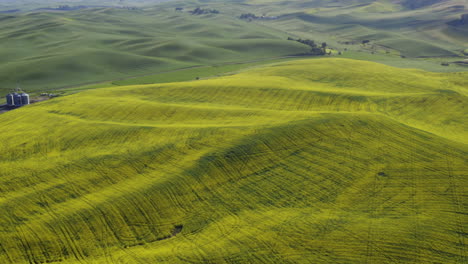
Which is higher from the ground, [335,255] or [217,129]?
[217,129]

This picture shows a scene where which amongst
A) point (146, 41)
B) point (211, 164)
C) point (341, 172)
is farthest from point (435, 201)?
point (146, 41)

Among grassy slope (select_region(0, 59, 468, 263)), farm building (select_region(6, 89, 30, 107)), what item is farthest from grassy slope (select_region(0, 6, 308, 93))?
grassy slope (select_region(0, 59, 468, 263))

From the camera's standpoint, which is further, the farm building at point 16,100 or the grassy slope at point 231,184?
the farm building at point 16,100

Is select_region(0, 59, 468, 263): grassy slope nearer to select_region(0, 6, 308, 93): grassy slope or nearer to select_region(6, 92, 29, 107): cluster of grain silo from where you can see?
select_region(6, 92, 29, 107): cluster of grain silo

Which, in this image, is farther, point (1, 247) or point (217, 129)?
point (217, 129)

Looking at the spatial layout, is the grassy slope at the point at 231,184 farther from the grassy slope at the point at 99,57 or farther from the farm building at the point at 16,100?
the grassy slope at the point at 99,57

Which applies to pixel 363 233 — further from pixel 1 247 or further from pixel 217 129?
pixel 1 247

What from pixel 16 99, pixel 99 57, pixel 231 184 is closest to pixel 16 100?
pixel 16 99

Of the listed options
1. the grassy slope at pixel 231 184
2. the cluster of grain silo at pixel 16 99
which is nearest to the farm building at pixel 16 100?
the cluster of grain silo at pixel 16 99
